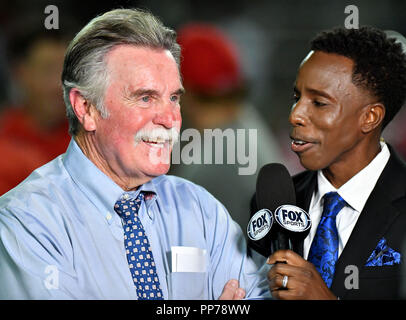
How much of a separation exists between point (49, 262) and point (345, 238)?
77 centimetres

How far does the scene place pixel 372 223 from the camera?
167 cm

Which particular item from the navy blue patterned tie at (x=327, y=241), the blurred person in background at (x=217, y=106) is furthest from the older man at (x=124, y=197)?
the blurred person in background at (x=217, y=106)

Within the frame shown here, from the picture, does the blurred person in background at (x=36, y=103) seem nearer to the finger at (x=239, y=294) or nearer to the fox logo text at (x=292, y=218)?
the finger at (x=239, y=294)

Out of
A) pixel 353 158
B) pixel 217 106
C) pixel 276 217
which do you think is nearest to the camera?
pixel 276 217

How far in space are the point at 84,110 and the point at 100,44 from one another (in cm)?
19

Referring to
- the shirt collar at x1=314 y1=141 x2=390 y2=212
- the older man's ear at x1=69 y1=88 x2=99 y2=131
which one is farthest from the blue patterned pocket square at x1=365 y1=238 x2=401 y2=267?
the older man's ear at x1=69 y1=88 x2=99 y2=131

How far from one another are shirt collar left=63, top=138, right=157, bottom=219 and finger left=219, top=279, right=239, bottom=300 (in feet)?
1.23

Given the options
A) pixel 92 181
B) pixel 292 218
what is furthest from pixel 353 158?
pixel 92 181

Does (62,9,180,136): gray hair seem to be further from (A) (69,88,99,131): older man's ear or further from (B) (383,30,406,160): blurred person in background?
(B) (383,30,406,160): blurred person in background

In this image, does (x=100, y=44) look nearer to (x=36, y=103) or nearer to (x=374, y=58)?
(x=374, y=58)

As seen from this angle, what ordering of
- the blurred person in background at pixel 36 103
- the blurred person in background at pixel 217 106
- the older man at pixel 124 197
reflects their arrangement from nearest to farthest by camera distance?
the older man at pixel 124 197 → the blurred person in background at pixel 217 106 → the blurred person in background at pixel 36 103

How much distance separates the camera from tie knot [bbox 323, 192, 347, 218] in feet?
5.65

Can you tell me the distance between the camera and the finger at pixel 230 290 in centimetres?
171
